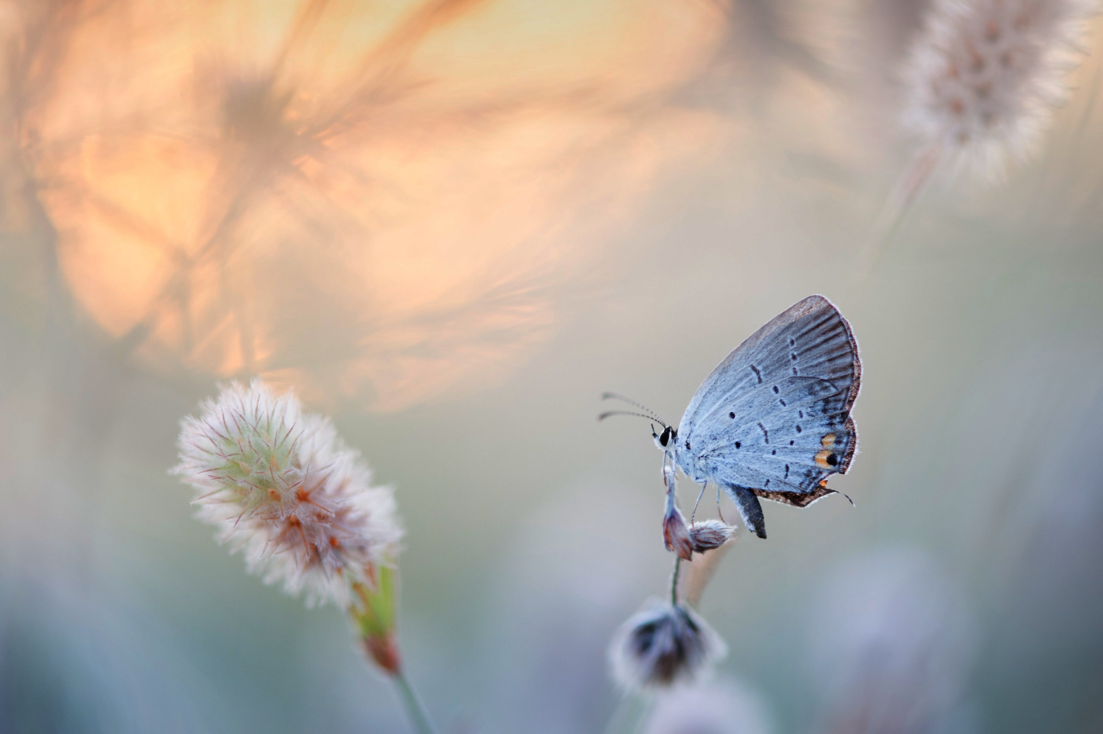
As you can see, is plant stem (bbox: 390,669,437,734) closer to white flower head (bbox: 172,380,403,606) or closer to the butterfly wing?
white flower head (bbox: 172,380,403,606)

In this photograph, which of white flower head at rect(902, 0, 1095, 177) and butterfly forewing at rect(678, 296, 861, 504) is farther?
white flower head at rect(902, 0, 1095, 177)

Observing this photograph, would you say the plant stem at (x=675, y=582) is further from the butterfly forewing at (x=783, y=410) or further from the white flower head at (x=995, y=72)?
the white flower head at (x=995, y=72)

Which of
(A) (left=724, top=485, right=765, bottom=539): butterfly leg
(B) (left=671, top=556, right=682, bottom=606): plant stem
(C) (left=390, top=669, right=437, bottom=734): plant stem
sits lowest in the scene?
(C) (left=390, top=669, right=437, bottom=734): plant stem

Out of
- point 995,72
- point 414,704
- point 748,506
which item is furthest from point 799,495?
point 995,72

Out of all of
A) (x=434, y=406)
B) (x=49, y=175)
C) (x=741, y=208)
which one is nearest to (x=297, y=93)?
(x=49, y=175)

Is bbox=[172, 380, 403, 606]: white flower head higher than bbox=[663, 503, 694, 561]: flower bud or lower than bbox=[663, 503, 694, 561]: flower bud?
higher

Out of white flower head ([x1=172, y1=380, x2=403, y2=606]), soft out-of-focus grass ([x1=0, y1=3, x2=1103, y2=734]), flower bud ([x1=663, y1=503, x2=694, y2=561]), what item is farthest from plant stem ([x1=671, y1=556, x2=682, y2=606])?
soft out-of-focus grass ([x1=0, y1=3, x2=1103, y2=734])

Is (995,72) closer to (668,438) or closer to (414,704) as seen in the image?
(668,438)

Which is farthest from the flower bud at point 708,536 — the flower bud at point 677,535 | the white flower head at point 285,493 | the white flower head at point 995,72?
the white flower head at point 995,72
